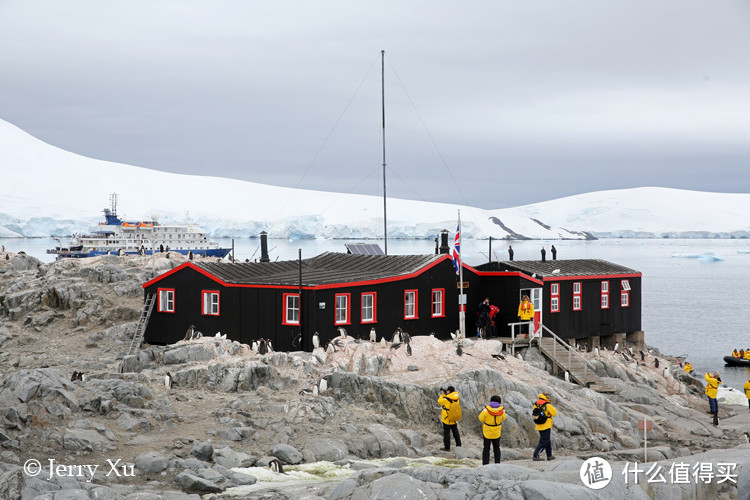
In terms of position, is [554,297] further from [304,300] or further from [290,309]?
[290,309]

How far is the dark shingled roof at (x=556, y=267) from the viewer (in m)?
33.2

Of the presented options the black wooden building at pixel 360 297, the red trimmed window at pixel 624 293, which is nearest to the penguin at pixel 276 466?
the black wooden building at pixel 360 297

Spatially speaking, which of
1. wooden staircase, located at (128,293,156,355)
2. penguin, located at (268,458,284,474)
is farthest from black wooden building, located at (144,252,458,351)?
penguin, located at (268,458,284,474)

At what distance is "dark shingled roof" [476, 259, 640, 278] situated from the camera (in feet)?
109

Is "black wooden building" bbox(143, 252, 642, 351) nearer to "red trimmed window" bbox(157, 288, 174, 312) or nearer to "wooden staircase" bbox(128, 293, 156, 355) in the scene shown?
"red trimmed window" bbox(157, 288, 174, 312)

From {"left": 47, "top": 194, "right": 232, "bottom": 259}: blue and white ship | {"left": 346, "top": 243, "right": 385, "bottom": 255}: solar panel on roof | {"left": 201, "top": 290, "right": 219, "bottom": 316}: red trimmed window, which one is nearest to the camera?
{"left": 201, "top": 290, "right": 219, "bottom": 316}: red trimmed window

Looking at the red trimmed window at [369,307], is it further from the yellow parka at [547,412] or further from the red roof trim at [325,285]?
the yellow parka at [547,412]

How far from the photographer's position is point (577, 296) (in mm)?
35375

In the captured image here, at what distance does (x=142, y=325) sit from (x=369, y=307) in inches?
389

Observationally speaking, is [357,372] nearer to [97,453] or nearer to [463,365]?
[463,365]

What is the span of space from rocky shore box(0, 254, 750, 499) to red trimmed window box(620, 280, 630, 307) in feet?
18.1

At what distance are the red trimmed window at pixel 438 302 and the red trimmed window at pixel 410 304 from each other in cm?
114

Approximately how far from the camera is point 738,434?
2638 centimetres

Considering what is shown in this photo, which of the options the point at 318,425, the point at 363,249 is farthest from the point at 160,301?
the point at 318,425
